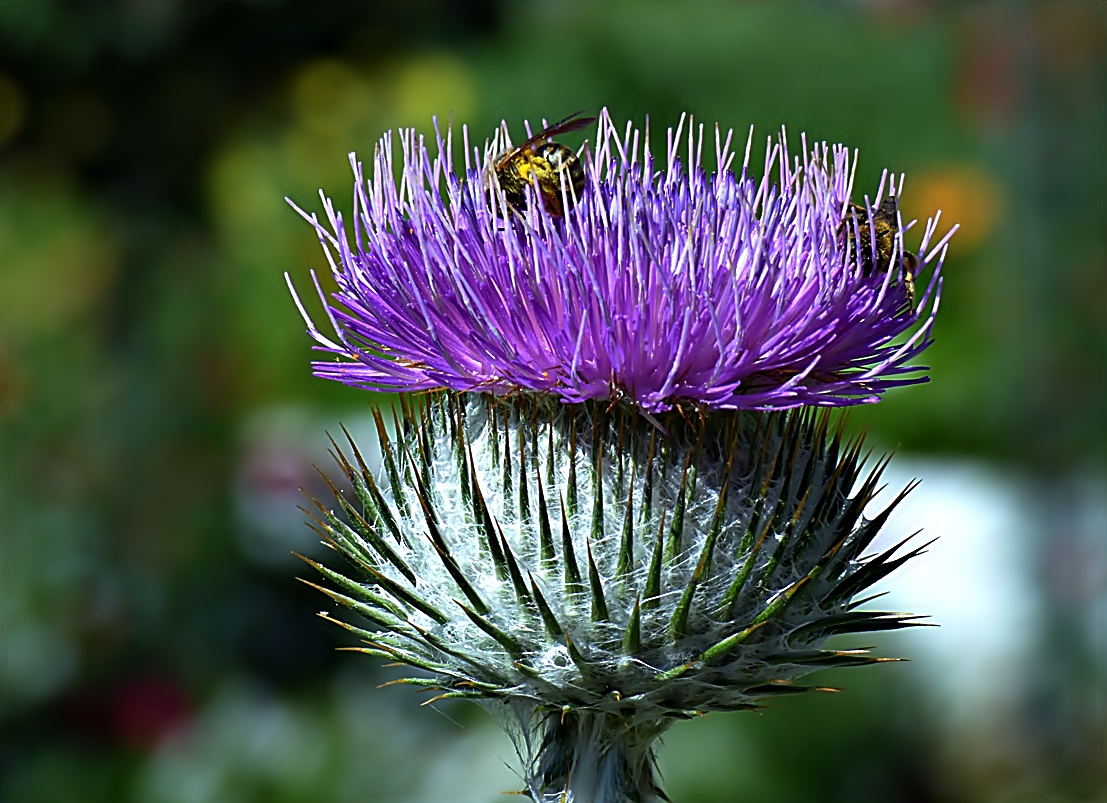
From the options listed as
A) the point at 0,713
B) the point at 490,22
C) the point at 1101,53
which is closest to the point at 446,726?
the point at 0,713

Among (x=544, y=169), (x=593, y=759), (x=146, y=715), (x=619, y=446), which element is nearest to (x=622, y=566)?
(x=619, y=446)

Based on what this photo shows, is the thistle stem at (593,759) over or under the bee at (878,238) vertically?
under

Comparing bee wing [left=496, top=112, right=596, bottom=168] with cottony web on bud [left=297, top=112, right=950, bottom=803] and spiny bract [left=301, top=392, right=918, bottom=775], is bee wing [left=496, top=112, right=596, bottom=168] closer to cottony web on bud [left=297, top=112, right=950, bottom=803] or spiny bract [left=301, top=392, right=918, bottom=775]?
cottony web on bud [left=297, top=112, right=950, bottom=803]

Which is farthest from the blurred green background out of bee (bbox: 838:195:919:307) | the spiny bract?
the spiny bract

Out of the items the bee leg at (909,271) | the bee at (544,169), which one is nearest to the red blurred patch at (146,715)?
the bee at (544,169)

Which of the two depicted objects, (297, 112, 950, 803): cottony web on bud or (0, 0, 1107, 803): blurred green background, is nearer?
(297, 112, 950, 803): cottony web on bud

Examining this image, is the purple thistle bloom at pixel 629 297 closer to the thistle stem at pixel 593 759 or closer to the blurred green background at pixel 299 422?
the blurred green background at pixel 299 422
